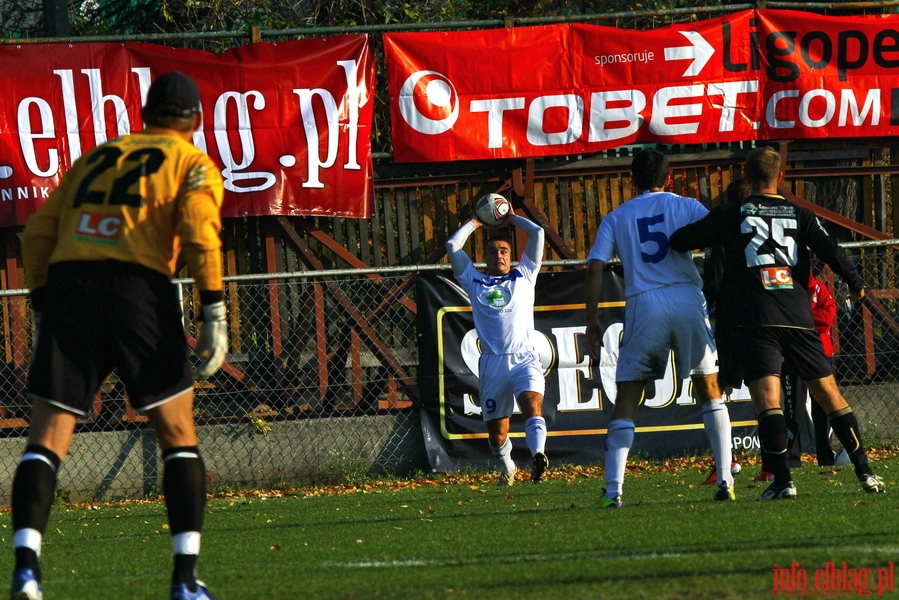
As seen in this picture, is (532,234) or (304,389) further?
(304,389)

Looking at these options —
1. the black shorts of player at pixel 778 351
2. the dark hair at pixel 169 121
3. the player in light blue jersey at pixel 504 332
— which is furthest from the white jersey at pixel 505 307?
the dark hair at pixel 169 121

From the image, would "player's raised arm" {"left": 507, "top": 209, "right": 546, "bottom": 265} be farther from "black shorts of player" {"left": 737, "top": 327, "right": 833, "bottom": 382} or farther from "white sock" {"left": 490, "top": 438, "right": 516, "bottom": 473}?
"black shorts of player" {"left": 737, "top": 327, "right": 833, "bottom": 382}

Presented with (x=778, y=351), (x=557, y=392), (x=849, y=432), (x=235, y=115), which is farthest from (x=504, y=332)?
(x=235, y=115)

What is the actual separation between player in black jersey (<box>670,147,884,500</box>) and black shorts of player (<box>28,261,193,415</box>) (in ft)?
12.3

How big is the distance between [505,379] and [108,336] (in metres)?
5.77

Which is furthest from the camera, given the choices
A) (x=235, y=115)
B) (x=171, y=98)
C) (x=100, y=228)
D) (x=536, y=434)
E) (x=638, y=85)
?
(x=638, y=85)

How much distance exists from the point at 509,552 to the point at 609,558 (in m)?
0.65

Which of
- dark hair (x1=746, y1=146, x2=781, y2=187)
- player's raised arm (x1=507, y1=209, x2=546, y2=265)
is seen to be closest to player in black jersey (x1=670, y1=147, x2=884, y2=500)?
dark hair (x1=746, y1=146, x2=781, y2=187)

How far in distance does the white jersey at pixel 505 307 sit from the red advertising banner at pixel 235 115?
2.95 meters

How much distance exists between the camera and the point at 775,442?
7484 millimetres

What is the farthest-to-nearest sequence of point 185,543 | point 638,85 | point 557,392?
point 638,85 → point 557,392 → point 185,543

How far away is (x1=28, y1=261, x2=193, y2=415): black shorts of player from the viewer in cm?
465

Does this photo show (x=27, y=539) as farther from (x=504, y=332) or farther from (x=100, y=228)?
(x=504, y=332)

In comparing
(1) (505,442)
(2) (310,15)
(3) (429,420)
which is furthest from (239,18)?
(1) (505,442)
